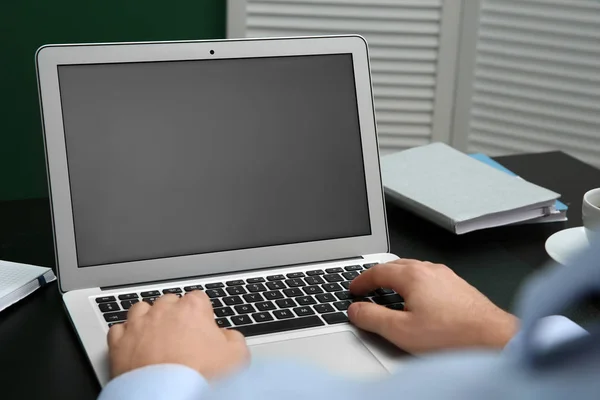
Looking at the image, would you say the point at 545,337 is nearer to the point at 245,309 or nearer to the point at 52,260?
the point at 245,309

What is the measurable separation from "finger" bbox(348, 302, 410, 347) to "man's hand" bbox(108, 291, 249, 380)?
16 cm

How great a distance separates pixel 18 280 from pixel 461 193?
65 centimetres

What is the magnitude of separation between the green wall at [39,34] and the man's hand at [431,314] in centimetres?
168

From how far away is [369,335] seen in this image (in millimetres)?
831

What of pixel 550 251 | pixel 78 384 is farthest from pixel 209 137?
pixel 550 251

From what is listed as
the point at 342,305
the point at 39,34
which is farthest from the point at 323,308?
the point at 39,34

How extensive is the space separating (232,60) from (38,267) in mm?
352

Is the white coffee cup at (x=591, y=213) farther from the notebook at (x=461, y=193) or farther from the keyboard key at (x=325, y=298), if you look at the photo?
the keyboard key at (x=325, y=298)

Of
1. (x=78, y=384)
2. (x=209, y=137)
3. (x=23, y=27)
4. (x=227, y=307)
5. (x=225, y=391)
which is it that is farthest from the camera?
(x=23, y=27)

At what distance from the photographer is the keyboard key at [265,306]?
872 mm

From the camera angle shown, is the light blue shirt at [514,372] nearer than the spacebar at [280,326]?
Yes

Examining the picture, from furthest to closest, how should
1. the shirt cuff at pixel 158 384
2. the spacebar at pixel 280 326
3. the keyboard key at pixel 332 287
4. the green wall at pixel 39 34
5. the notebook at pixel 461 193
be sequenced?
1. the green wall at pixel 39 34
2. the notebook at pixel 461 193
3. the keyboard key at pixel 332 287
4. the spacebar at pixel 280 326
5. the shirt cuff at pixel 158 384

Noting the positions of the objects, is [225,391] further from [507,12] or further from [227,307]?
[507,12]

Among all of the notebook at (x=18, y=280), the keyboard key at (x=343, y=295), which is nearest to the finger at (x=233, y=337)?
the keyboard key at (x=343, y=295)
